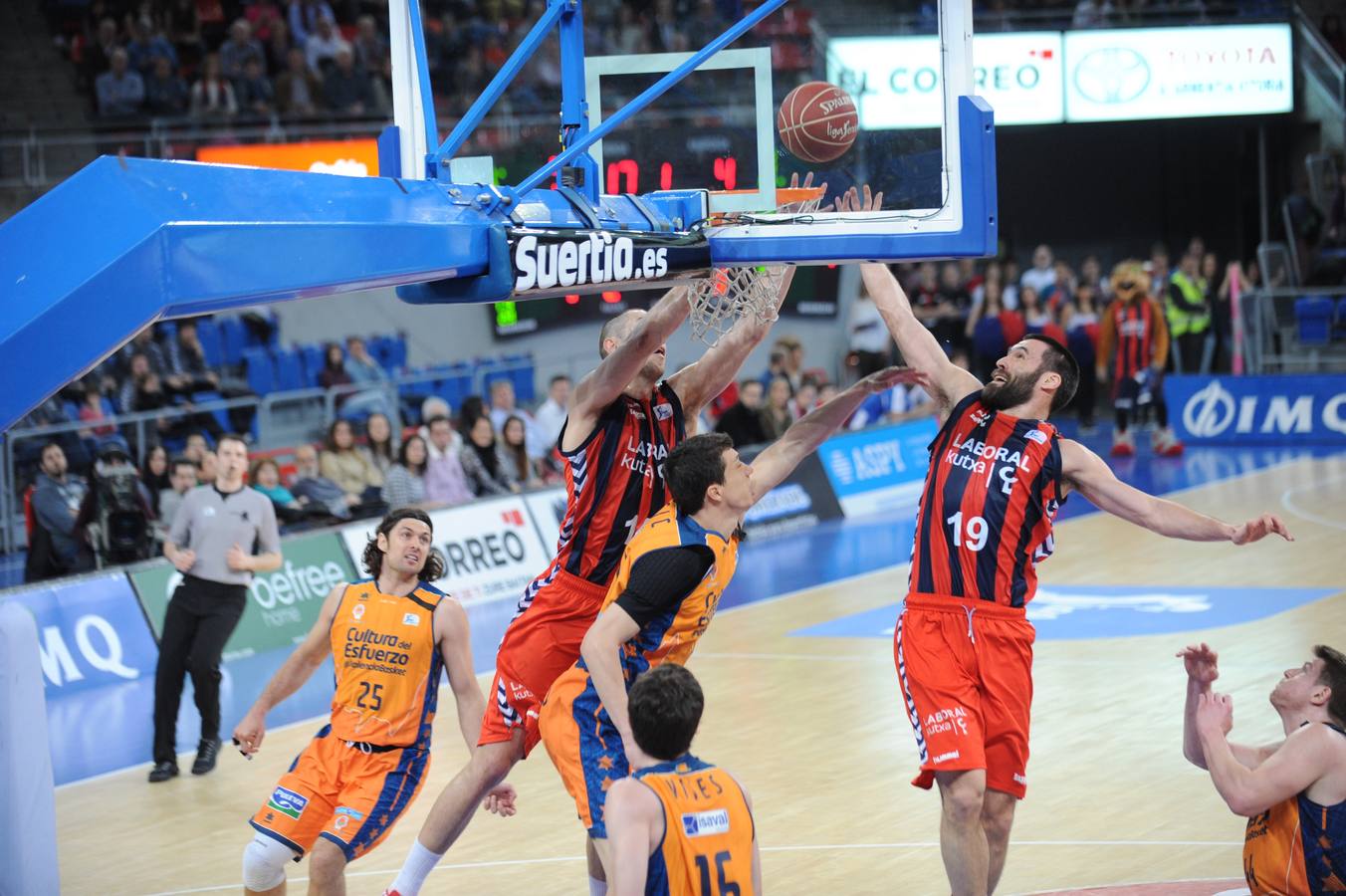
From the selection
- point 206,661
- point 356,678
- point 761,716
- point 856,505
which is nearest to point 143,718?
point 206,661

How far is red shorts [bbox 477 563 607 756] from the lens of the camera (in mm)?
6746

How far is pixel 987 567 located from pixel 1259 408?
55.4ft

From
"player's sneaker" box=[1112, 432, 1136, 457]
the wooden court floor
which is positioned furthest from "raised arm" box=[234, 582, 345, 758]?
"player's sneaker" box=[1112, 432, 1136, 457]

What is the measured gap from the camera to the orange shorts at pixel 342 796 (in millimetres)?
6539

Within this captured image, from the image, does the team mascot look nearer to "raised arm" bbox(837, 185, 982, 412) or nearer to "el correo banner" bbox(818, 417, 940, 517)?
"el correo banner" bbox(818, 417, 940, 517)

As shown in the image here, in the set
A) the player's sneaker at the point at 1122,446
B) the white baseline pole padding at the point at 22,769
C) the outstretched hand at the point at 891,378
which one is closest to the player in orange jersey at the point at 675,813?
the outstretched hand at the point at 891,378

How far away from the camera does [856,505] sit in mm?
18906

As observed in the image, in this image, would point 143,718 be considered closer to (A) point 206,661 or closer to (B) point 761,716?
(A) point 206,661

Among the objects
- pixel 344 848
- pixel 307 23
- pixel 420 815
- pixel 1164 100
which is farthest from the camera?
pixel 1164 100

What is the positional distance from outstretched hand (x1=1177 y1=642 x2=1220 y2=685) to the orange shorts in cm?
288

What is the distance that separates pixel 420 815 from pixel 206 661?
187 centimetres

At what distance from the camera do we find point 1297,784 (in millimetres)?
6098

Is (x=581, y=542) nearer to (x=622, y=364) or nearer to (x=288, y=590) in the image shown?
(x=622, y=364)

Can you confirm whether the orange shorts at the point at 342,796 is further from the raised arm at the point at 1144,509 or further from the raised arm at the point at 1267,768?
the raised arm at the point at 1267,768
